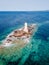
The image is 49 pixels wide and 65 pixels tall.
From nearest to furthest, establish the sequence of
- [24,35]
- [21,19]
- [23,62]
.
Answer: [23,62] → [24,35] → [21,19]

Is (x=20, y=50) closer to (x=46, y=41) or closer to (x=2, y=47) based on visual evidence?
(x=2, y=47)

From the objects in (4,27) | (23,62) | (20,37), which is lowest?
(23,62)

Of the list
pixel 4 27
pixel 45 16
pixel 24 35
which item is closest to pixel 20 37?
pixel 24 35

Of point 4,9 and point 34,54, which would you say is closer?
point 34,54

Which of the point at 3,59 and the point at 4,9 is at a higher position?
the point at 4,9

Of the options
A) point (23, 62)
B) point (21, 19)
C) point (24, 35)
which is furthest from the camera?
point (21, 19)

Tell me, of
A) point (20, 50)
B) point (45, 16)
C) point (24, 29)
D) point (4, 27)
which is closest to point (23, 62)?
point (20, 50)

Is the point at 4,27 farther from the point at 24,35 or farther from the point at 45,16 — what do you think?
the point at 45,16
